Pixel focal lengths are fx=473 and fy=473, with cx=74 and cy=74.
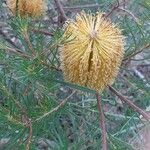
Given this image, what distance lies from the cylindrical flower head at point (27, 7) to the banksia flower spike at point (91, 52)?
0.20 m

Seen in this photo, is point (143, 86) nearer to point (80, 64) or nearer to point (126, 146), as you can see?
point (126, 146)

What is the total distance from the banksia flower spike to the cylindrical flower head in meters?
0.20

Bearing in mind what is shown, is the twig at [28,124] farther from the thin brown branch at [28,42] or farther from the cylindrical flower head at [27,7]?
the cylindrical flower head at [27,7]

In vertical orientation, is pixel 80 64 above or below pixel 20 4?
below

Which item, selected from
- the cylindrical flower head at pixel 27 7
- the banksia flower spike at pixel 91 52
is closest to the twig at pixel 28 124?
the banksia flower spike at pixel 91 52

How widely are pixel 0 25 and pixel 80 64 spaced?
78 centimetres

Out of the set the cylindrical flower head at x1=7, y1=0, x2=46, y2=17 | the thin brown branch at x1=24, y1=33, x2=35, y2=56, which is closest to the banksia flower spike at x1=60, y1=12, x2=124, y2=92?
the thin brown branch at x1=24, y1=33, x2=35, y2=56

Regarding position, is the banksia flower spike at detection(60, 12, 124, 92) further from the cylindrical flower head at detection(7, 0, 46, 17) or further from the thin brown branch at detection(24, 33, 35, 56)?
the cylindrical flower head at detection(7, 0, 46, 17)

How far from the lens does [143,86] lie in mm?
1321

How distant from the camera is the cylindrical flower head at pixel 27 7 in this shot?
1.25 m

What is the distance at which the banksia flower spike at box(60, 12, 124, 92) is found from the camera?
1.03 metres

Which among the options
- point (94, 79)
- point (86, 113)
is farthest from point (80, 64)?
point (86, 113)

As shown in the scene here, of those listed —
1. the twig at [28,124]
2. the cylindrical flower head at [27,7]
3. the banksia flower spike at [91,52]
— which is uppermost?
the cylindrical flower head at [27,7]

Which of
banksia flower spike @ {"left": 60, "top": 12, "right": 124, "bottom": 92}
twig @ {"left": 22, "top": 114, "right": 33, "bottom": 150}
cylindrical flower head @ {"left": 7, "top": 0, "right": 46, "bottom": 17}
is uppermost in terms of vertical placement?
cylindrical flower head @ {"left": 7, "top": 0, "right": 46, "bottom": 17}
